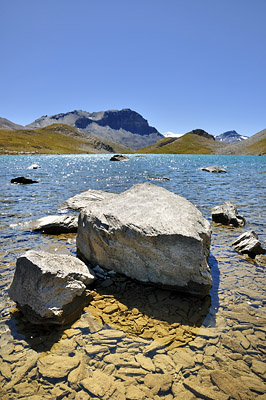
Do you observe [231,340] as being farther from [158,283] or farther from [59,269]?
[59,269]

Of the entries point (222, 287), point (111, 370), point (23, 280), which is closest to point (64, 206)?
point (23, 280)

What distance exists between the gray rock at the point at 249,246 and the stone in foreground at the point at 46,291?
292 inches

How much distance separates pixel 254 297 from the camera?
782 centimetres

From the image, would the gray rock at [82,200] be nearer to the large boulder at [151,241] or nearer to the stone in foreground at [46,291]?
the large boulder at [151,241]

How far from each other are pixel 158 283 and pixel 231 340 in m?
2.79

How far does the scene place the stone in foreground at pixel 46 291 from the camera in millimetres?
6570

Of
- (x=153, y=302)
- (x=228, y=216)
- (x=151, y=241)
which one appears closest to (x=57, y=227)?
(x=151, y=241)

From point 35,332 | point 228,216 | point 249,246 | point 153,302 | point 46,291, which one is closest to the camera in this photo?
point 35,332

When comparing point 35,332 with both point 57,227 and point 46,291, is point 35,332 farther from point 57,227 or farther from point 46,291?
point 57,227

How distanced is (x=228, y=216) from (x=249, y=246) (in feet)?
15.8

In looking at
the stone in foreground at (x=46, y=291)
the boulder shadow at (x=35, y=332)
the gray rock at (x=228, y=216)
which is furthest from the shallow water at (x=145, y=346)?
the gray rock at (x=228, y=216)

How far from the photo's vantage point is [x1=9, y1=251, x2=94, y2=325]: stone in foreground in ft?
21.6

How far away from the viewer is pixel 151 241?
801 centimetres

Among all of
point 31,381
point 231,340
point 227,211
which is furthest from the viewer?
point 227,211
